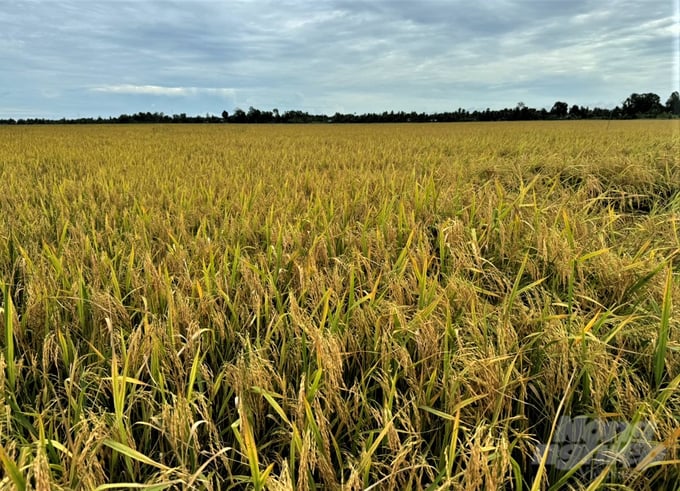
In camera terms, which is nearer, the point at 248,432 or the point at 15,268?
the point at 248,432

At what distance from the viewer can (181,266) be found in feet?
6.12

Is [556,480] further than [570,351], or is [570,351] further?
[570,351]

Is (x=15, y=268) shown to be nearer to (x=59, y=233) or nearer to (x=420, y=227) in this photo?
(x=59, y=233)

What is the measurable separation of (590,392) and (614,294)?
81cm

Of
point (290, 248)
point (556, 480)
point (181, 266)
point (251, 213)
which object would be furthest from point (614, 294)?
point (251, 213)

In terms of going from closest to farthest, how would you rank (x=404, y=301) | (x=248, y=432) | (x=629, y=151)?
(x=248, y=432)
(x=404, y=301)
(x=629, y=151)

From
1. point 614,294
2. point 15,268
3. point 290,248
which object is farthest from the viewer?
point 290,248

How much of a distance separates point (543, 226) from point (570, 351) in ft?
4.49

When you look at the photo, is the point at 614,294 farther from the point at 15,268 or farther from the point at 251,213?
the point at 15,268

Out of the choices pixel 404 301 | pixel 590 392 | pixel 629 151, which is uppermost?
pixel 629 151

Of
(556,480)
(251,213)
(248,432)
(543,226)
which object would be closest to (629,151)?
(543,226)

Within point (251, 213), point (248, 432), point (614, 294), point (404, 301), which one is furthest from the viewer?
point (251, 213)

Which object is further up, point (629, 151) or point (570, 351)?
point (629, 151)

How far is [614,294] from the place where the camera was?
1.79m
